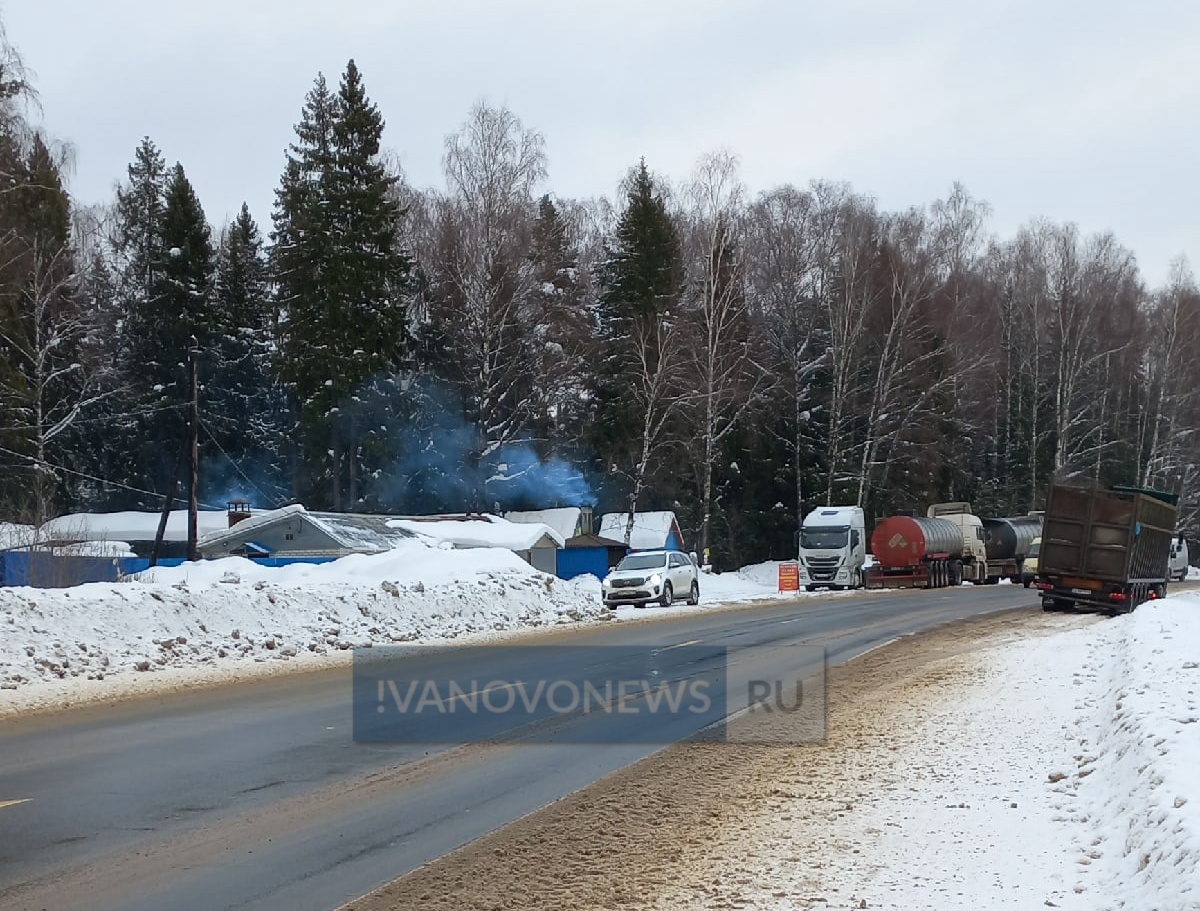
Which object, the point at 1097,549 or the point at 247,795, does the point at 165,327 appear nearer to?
the point at 1097,549

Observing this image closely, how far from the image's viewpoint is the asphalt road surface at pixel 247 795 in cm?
721

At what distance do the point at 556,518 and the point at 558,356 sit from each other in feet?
26.4

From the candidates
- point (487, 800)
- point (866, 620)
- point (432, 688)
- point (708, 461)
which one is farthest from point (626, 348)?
point (487, 800)

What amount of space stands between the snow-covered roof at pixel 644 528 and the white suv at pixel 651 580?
62.9 feet

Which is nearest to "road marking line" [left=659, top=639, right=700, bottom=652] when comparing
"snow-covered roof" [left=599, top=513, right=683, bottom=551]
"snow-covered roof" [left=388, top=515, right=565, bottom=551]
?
"snow-covered roof" [left=388, top=515, right=565, bottom=551]

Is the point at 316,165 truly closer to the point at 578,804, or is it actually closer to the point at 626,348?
the point at 626,348

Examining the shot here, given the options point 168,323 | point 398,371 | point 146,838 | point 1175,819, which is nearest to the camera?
point 1175,819

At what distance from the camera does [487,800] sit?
9.62 meters

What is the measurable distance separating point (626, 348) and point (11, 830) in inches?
2026

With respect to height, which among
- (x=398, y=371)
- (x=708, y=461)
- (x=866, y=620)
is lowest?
(x=866, y=620)

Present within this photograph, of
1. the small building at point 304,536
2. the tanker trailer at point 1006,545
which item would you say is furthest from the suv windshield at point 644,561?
the tanker trailer at point 1006,545

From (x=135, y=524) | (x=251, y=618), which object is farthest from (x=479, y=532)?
(x=251, y=618)

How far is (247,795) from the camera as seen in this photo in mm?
9602

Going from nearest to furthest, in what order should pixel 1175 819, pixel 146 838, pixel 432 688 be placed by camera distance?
pixel 1175 819 → pixel 146 838 → pixel 432 688
